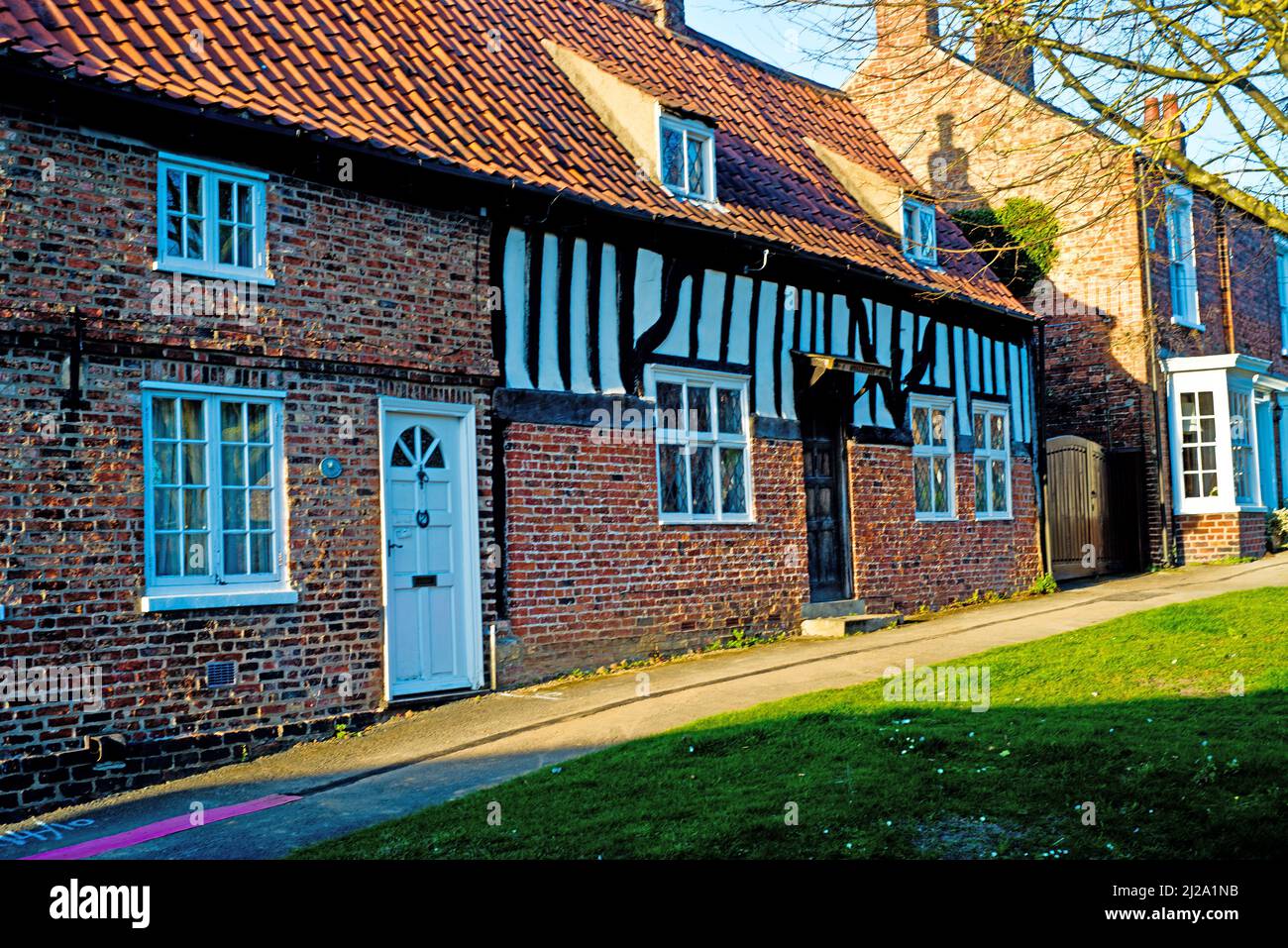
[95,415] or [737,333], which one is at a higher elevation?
[737,333]

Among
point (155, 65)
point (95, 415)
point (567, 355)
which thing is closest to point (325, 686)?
point (95, 415)

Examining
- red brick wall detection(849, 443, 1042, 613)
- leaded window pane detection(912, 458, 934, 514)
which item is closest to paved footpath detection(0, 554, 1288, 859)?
red brick wall detection(849, 443, 1042, 613)

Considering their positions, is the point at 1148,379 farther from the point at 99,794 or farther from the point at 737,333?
the point at 99,794

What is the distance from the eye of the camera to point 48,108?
9312mm

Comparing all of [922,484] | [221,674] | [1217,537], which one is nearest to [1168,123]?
[221,674]

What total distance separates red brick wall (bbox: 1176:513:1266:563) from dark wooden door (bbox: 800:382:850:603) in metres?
9.70

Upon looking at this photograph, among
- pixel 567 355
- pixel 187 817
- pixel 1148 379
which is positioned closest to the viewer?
pixel 187 817

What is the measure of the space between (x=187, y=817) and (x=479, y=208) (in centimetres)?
628

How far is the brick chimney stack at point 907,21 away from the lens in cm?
938

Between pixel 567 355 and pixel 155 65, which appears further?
pixel 567 355

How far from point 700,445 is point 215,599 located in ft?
20.7

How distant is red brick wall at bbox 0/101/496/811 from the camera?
9078mm

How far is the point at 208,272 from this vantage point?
33.3 feet
